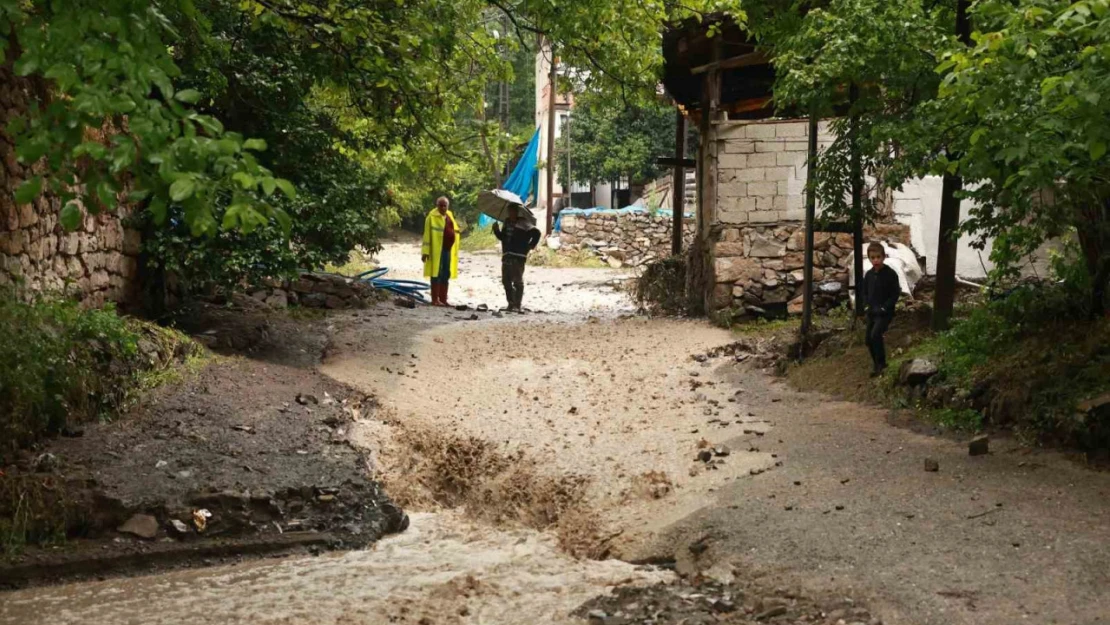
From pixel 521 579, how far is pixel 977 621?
2.66 meters

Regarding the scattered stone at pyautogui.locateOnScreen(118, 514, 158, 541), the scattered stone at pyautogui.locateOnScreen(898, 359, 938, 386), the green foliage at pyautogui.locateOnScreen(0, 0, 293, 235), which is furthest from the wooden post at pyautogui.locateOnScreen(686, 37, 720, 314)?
the green foliage at pyautogui.locateOnScreen(0, 0, 293, 235)

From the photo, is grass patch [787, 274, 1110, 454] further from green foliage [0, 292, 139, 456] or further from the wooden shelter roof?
green foliage [0, 292, 139, 456]

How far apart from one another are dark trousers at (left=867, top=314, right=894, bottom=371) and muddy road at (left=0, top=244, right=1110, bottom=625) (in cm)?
87

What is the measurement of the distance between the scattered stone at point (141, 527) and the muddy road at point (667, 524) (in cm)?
45

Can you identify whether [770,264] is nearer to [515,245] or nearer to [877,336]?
[515,245]

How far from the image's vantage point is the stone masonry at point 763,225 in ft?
50.6

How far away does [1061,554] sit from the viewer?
5.86 m

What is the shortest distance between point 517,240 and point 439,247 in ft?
4.29

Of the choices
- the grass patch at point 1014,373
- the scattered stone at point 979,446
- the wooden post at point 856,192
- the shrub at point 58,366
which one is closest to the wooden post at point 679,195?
the wooden post at point 856,192

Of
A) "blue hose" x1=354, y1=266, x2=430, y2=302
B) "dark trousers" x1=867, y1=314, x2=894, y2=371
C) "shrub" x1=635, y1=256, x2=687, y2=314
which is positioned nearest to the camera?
"dark trousers" x1=867, y1=314, x2=894, y2=371

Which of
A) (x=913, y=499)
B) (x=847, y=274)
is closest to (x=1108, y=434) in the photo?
(x=913, y=499)

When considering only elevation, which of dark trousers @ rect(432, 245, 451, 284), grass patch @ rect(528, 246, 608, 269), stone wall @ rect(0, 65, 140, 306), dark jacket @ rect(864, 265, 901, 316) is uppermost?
stone wall @ rect(0, 65, 140, 306)

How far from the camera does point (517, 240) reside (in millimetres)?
18219

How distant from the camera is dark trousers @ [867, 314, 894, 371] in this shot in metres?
10.3
